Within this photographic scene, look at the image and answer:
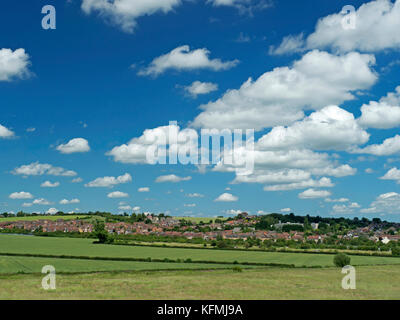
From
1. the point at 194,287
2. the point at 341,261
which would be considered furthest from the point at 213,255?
the point at 194,287

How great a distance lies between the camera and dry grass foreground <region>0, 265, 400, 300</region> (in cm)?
3884

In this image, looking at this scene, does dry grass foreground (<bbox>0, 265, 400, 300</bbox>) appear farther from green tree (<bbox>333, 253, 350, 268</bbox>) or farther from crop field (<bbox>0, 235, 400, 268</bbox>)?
crop field (<bbox>0, 235, 400, 268</bbox>)

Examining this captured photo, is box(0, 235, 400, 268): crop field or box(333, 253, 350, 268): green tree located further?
box(0, 235, 400, 268): crop field

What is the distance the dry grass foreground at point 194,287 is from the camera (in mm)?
38844

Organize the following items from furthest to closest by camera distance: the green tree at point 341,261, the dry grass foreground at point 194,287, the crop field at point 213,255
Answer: the crop field at point 213,255
the green tree at point 341,261
the dry grass foreground at point 194,287

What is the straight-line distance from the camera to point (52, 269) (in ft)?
202

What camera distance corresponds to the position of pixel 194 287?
4425cm

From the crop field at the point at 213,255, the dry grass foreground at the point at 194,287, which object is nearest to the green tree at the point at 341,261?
the crop field at the point at 213,255

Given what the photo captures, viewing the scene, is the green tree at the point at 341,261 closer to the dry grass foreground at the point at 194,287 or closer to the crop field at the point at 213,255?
the crop field at the point at 213,255

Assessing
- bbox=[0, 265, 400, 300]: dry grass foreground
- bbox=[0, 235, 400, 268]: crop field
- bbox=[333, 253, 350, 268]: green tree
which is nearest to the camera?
bbox=[0, 265, 400, 300]: dry grass foreground

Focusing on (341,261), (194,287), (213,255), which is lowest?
(213,255)

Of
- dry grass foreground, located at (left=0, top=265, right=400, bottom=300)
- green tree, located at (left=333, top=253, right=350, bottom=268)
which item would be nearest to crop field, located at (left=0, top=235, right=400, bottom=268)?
green tree, located at (left=333, top=253, right=350, bottom=268)

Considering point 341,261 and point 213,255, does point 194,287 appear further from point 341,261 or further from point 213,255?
point 213,255
